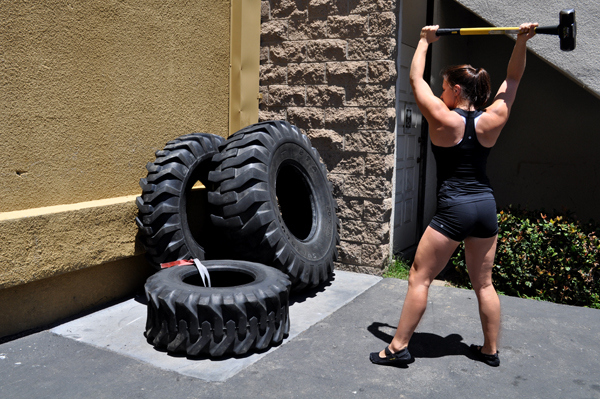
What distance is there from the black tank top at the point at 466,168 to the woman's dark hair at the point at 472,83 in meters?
0.11

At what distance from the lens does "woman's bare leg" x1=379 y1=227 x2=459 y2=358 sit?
3365 millimetres

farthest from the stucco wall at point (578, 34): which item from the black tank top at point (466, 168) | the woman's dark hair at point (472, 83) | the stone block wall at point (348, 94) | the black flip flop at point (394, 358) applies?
the black flip flop at point (394, 358)

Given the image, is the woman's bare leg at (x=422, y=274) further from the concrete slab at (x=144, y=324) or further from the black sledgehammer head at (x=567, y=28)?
the black sledgehammer head at (x=567, y=28)

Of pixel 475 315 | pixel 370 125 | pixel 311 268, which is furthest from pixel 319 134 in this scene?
pixel 475 315

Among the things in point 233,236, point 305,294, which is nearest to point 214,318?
point 233,236

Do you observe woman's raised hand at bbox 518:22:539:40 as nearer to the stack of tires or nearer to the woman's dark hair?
the woman's dark hair

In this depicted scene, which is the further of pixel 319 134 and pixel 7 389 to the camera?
pixel 319 134

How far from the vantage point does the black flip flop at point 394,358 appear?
3447 millimetres

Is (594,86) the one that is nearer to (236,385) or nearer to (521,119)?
(521,119)

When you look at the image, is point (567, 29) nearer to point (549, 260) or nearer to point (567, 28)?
point (567, 28)

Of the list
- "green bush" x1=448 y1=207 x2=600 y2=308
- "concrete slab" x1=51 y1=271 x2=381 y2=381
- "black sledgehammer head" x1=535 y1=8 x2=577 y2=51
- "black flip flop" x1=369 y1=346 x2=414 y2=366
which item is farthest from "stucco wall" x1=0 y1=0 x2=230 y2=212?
"green bush" x1=448 y1=207 x2=600 y2=308

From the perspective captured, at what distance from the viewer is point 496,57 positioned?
7520 millimetres

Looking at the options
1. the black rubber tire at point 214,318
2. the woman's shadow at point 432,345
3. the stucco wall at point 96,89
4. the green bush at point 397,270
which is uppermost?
the stucco wall at point 96,89

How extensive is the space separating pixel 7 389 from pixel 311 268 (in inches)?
101
